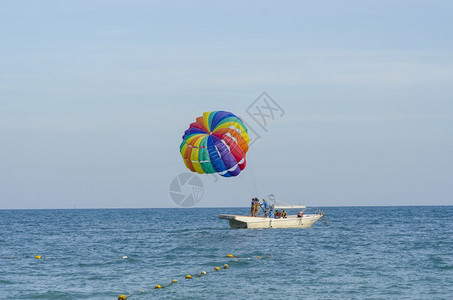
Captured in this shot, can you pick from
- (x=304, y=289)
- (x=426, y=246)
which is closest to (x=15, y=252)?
(x=304, y=289)

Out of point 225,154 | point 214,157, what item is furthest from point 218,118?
point 214,157

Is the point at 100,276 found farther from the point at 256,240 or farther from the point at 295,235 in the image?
the point at 295,235

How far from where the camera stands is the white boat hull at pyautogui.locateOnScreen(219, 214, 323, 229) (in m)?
53.1

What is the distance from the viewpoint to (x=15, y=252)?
4522cm

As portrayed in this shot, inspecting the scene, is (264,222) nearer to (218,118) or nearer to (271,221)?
(271,221)

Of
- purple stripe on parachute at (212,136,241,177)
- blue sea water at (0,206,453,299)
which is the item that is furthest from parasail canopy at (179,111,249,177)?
blue sea water at (0,206,453,299)

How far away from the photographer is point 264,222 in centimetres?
5444

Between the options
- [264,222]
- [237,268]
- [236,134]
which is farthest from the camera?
[264,222]

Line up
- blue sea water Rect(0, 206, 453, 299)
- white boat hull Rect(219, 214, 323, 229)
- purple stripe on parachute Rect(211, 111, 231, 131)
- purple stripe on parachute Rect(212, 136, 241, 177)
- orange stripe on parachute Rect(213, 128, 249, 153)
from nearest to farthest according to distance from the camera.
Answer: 1. blue sea water Rect(0, 206, 453, 299)
2. purple stripe on parachute Rect(212, 136, 241, 177)
3. orange stripe on parachute Rect(213, 128, 249, 153)
4. purple stripe on parachute Rect(211, 111, 231, 131)
5. white boat hull Rect(219, 214, 323, 229)

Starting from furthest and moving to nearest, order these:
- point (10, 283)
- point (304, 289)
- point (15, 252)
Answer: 1. point (15, 252)
2. point (10, 283)
3. point (304, 289)

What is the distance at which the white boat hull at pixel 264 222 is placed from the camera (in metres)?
53.1

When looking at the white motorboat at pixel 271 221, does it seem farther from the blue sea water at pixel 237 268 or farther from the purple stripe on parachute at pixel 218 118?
the purple stripe on parachute at pixel 218 118

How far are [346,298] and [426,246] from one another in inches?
881

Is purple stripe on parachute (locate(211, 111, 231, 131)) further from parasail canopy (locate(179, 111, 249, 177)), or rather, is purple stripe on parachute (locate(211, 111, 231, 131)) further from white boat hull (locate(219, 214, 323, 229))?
white boat hull (locate(219, 214, 323, 229))
